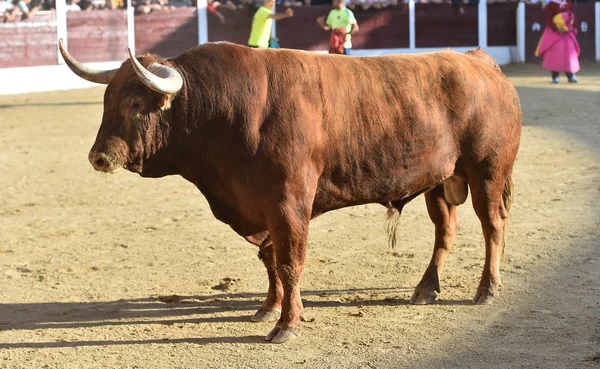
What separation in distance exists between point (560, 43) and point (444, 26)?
3483 mm

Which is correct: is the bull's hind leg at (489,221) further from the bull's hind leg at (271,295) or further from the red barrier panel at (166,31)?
the red barrier panel at (166,31)

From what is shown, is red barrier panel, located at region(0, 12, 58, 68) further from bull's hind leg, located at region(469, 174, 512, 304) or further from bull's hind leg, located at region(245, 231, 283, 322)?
bull's hind leg, located at region(469, 174, 512, 304)

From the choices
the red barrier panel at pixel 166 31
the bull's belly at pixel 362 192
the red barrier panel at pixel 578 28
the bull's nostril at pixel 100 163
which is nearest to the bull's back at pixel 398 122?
the bull's belly at pixel 362 192

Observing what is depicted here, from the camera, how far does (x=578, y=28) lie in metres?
17.8

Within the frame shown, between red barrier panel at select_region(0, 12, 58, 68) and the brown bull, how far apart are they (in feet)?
34.3

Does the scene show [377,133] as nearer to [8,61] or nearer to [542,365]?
[542,365]

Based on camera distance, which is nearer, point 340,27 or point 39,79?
point 340,27

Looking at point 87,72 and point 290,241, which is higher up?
point 87,72

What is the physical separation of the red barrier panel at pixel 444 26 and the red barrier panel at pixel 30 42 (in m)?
6.43

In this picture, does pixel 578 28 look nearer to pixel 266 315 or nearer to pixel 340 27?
pixel 340 27

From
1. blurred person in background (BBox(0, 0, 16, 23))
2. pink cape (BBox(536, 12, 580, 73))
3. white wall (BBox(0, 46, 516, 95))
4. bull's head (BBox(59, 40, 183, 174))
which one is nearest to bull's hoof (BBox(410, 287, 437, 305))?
bull's head (BBox(59, 40, 183, 174))

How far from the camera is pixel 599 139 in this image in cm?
917

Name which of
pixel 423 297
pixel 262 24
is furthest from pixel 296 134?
pixel 262 24

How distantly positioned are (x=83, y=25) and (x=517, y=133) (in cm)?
1162
